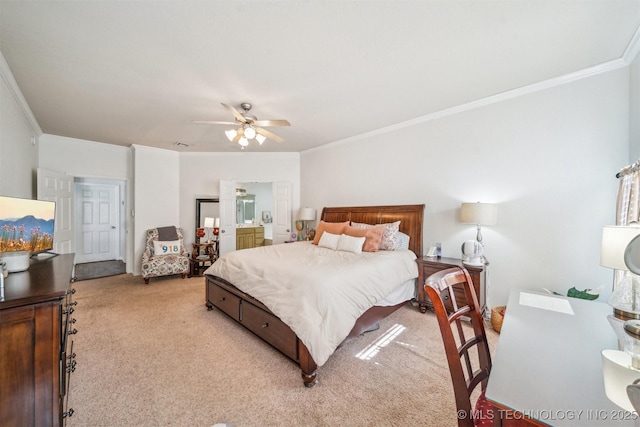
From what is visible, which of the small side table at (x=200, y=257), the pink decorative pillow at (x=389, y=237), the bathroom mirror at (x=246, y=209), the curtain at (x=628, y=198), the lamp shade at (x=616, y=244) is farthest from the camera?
the bathroom mirror at (x=246, y=209)

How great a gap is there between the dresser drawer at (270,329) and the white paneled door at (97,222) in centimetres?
618

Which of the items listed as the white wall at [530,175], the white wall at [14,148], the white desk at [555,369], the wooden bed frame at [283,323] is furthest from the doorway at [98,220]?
the white desk at [555,369]

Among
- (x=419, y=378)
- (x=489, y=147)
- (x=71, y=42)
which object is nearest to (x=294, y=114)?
(x=71, y=42)

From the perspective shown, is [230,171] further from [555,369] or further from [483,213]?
[555,369]

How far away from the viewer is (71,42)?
1.96 metres

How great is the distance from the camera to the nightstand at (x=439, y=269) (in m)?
2.72

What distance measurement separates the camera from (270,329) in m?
2.26

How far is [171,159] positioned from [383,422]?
19.3ft

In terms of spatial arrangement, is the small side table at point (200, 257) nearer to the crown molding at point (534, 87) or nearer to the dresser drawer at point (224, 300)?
the dresser drawer at point (224, 300)

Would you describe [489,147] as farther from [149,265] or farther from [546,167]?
[149,265]

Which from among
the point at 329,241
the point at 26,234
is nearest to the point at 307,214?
the point at 329,241

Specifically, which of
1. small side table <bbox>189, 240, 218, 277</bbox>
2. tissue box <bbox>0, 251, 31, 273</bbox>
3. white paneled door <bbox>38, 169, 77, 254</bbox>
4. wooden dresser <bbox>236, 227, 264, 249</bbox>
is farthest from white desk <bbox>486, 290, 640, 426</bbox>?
wooden dresser <bbox>236, 227, 264, 249</bbox>

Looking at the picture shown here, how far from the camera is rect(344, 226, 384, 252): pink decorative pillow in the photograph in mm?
3312

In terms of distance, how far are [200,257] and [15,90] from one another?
3316mm
